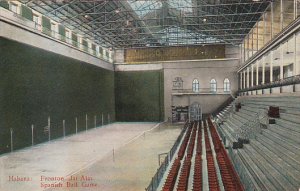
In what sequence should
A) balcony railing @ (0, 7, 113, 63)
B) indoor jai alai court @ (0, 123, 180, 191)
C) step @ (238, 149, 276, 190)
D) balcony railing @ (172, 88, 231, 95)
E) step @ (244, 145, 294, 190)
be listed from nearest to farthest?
step @ (244, 145, 294, 190)
step @ (238, 149, 276, 190)
indoor jai alai court @ (0, 123, 180, 191)
balcony railing @ (0, 7, 113, 63)
balcony railing @ (172, 88, 231, 95)

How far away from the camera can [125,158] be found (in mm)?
17078

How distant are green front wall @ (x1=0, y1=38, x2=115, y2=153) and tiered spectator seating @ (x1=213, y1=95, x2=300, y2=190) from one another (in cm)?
1292

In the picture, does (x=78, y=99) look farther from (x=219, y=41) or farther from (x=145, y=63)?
(x=219, y=41)

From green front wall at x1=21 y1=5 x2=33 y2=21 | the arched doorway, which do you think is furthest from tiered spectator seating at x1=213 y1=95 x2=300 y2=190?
the arched doorway

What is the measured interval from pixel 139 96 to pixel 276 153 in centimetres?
2909

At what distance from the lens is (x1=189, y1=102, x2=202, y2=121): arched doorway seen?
38.5 meters

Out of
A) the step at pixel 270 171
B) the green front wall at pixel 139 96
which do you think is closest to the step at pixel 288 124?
the step at pixel 270 171

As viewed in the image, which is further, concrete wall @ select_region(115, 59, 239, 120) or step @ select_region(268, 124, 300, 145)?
concrete wall @ select_region(115, 59, 239, 120)

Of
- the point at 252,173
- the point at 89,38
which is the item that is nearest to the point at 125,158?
the point at 252,173

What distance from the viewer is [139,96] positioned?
1580 inches

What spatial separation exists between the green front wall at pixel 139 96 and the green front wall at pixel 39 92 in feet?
25.4

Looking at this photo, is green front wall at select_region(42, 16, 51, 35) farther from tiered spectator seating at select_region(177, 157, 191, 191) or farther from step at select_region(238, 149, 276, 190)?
step at select_region(238, 149, 276, 190)

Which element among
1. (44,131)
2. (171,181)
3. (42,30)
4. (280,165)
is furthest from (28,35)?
(280,165)

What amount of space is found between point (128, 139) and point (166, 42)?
1766 cm
